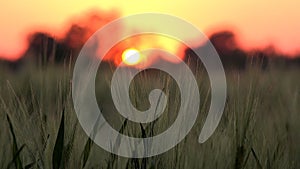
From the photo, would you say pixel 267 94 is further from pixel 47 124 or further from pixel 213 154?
pixel 47 124

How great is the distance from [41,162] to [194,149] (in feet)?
1.21

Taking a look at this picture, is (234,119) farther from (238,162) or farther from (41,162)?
(41,162)

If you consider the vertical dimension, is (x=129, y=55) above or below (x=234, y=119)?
above

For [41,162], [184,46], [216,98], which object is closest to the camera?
[41,162]

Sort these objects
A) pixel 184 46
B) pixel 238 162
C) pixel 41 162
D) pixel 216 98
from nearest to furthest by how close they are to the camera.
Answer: pixel 41 162, pixel 238 162, pixel 216 98, pixel 184 46

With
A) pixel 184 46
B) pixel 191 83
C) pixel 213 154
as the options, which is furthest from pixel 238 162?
pixel 184 46

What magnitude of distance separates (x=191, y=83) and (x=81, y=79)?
0.87ft

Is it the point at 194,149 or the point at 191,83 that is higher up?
the point at 191,83

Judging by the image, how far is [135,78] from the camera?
1.36 metres

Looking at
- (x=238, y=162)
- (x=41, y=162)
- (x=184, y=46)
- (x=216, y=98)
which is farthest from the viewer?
(x=184, y=46)

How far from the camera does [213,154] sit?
54.2 inches

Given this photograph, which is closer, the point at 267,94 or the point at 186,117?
the point at 186,117

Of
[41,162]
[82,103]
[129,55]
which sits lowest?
[41,162]

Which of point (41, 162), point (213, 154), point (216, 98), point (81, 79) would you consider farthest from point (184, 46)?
point (41, 162)
